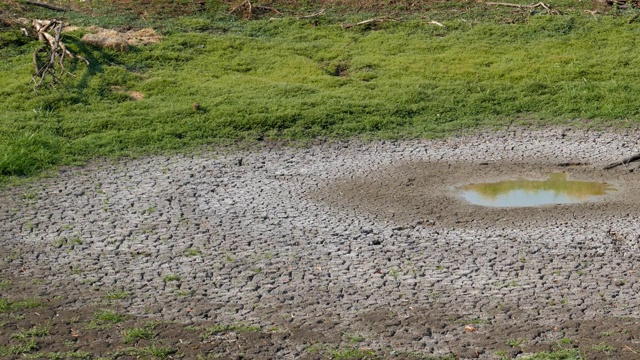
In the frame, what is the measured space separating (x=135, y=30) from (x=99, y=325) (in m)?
9.19

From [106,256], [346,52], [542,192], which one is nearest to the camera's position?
[106,256]

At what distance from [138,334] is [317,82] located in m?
7.47

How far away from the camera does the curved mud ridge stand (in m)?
7.05

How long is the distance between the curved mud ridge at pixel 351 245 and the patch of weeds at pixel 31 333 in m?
0.52

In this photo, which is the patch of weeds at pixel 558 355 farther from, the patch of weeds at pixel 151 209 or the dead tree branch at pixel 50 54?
the dead tree branch at pixel 50 54

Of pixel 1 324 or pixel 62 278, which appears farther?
pixel 62 278

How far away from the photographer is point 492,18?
16.2 m

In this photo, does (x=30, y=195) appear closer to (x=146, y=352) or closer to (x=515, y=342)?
(x=146, y=352)

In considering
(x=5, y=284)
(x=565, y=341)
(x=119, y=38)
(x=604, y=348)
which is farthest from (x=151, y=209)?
(x=119, y=38)

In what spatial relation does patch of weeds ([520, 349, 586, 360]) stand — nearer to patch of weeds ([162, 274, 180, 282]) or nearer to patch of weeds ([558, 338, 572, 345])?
patch of weeds ([558, 338, 572, 345])

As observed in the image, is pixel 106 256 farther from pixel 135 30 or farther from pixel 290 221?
pixel 135 30

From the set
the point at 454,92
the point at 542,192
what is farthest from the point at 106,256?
the point at 454,92

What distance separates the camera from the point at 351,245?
8516 mm

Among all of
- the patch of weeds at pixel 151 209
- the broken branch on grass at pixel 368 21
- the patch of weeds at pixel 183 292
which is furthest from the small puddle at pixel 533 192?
the broken branch on grass at pixel 368 21
